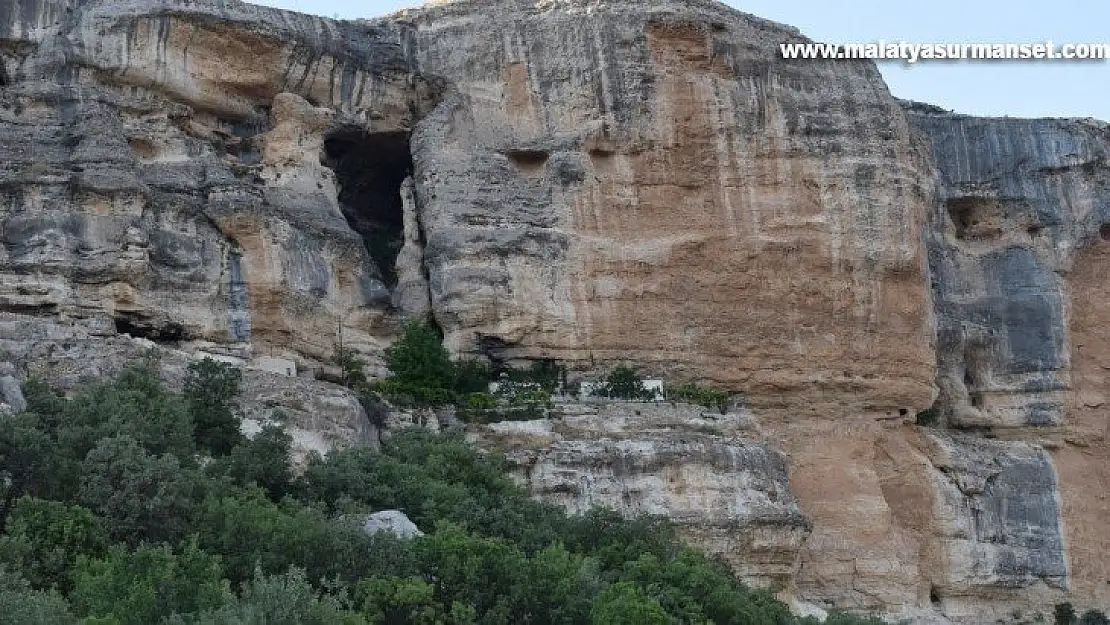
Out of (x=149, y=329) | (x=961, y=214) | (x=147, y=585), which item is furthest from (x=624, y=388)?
(x=147, y=585)

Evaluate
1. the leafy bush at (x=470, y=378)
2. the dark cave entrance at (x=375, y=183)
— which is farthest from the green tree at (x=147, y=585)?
the dark cave entrance at (x=375, y=183)

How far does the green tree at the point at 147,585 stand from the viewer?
20672mm

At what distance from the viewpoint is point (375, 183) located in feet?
139

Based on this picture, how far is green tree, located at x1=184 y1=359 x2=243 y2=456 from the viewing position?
2998 cm

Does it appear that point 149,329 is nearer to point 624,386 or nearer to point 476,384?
point 476,384

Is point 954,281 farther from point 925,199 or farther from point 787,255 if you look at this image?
point 787,255

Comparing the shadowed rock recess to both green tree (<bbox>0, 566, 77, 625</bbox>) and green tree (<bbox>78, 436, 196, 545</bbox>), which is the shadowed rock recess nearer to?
green tree (<bbox>78, 436, 196, 545</bbox>)

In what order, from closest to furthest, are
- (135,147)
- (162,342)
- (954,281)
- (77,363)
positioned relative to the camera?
(77,363), (162,342), (135,147), (954,281)

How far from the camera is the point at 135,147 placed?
36.6 m

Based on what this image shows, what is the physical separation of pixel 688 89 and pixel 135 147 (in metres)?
10.4

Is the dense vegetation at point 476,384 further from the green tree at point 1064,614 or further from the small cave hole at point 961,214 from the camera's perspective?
the small cave hole at point 961,214

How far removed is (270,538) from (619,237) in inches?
607

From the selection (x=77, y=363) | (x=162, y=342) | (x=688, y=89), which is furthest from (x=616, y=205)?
(x=77, y=363)

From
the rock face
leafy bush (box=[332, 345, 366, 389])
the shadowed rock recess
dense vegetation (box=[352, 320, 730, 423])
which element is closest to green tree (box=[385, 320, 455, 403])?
dense vegetation (box=[352, 320, 730, 423])
